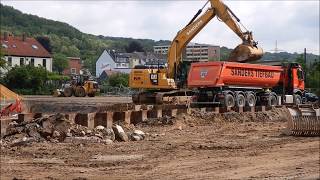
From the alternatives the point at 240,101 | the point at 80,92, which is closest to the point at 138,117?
the point at 240,101

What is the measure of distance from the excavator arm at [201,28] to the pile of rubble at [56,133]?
1232 centimetres

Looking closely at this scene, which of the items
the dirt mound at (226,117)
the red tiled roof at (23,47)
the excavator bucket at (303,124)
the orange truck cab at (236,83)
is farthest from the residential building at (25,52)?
the excavator bucket at (303,124)

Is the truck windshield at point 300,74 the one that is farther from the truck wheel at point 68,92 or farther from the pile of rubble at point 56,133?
the truck wheel at point 68,92

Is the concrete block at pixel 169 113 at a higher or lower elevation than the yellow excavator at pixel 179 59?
lower

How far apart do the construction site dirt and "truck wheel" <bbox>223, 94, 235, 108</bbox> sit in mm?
6233

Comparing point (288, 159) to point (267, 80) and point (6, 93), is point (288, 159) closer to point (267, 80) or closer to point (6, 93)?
point (6, 93)

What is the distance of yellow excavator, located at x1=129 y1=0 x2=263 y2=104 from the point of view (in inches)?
1077

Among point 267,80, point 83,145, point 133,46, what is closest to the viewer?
point 83,145

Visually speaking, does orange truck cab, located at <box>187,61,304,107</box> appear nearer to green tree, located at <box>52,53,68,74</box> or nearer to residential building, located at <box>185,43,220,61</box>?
residential building, located at <box>185,43,220,61</box>

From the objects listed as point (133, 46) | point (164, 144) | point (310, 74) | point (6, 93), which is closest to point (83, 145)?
point (164, 144)

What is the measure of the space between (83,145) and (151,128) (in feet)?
15.7

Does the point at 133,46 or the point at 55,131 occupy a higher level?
the point at 133,46

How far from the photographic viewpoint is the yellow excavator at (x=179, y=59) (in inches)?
1077

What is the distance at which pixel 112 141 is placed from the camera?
15.3 meters
